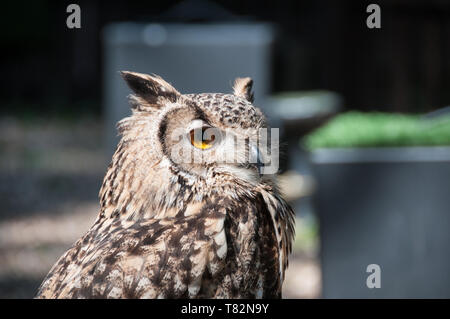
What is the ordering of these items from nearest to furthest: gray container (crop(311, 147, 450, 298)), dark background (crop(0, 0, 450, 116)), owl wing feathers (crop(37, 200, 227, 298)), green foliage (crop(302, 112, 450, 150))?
1. owl wing feathers (crop(37, 200, 227, 298))
2. gray container (crop(311, 147, 450, 298))
3. green foliage (crop(302, 112, 450, 150))
4. dark background (crop(0, 0, 450, 116))

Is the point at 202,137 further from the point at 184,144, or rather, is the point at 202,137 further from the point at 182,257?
the point at 182,257

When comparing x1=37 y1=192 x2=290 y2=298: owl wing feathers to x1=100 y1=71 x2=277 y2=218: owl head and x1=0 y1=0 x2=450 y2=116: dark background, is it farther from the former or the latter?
x1=0 y1=0 x2=450 y2=116: dark background

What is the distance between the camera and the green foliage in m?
4.67

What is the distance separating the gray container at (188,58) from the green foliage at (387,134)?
128 inches

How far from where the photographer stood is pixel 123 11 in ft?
45.8

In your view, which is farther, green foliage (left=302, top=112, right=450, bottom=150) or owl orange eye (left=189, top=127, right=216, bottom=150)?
green foliage (left=302, top=112, right=450, bottom=150)

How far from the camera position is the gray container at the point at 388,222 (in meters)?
4.50

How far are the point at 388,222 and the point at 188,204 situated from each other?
2607 millimetres

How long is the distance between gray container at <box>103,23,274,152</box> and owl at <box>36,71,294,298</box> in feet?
18.6

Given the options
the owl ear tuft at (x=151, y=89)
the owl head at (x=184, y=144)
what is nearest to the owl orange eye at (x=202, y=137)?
the owl head at (x=184, y=144)

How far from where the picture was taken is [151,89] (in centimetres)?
243

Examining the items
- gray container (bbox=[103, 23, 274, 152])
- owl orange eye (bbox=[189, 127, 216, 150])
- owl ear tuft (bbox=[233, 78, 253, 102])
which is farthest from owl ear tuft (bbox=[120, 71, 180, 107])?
gray container (bbox=[103, 23, 274, 152])

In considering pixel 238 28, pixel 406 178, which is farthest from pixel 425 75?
pixel 406 178
